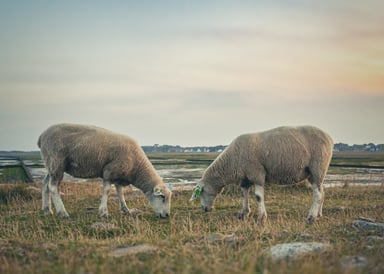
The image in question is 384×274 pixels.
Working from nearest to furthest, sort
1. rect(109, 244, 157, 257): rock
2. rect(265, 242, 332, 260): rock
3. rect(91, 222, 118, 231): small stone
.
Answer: rect(265, 242, 332, 260): rock, rect(109, 244, 157, 257): rock, rect(91, 222, 118, 231): small stone

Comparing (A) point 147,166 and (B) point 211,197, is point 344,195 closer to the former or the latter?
(B) point 211,197

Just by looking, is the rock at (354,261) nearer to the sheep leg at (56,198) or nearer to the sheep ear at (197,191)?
the sheep ear at (197,191)

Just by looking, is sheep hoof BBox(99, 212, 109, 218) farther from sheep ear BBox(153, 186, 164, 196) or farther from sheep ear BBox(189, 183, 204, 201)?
sheep ear BBox(189, 183, 204, 201)

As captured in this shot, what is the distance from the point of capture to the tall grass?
Answer: 6.62 meters

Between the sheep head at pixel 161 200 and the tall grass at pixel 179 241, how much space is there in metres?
0.35

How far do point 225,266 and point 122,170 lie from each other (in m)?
8.59

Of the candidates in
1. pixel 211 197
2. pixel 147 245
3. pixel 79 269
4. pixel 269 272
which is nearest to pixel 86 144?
pixel 211 197

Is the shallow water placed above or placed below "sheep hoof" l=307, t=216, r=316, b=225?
below

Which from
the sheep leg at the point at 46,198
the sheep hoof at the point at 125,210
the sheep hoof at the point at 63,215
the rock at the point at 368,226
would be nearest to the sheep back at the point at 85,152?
the sheep leg at the point at 46,198

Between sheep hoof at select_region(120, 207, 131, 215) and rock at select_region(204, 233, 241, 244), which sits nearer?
rock at select_region(204, 233, 241, 244)

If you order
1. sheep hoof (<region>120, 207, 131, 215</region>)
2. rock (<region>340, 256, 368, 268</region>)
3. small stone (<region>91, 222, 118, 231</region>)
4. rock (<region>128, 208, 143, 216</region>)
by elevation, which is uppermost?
rock (<region>340, 256, 368, 268</region>)

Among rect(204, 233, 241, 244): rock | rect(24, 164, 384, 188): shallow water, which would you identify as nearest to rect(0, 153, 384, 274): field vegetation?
rect(204, 233, 241, 244): rock

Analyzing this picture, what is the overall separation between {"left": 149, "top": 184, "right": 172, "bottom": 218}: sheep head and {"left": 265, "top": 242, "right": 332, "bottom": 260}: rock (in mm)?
6588

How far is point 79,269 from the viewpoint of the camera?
21.3 feet
